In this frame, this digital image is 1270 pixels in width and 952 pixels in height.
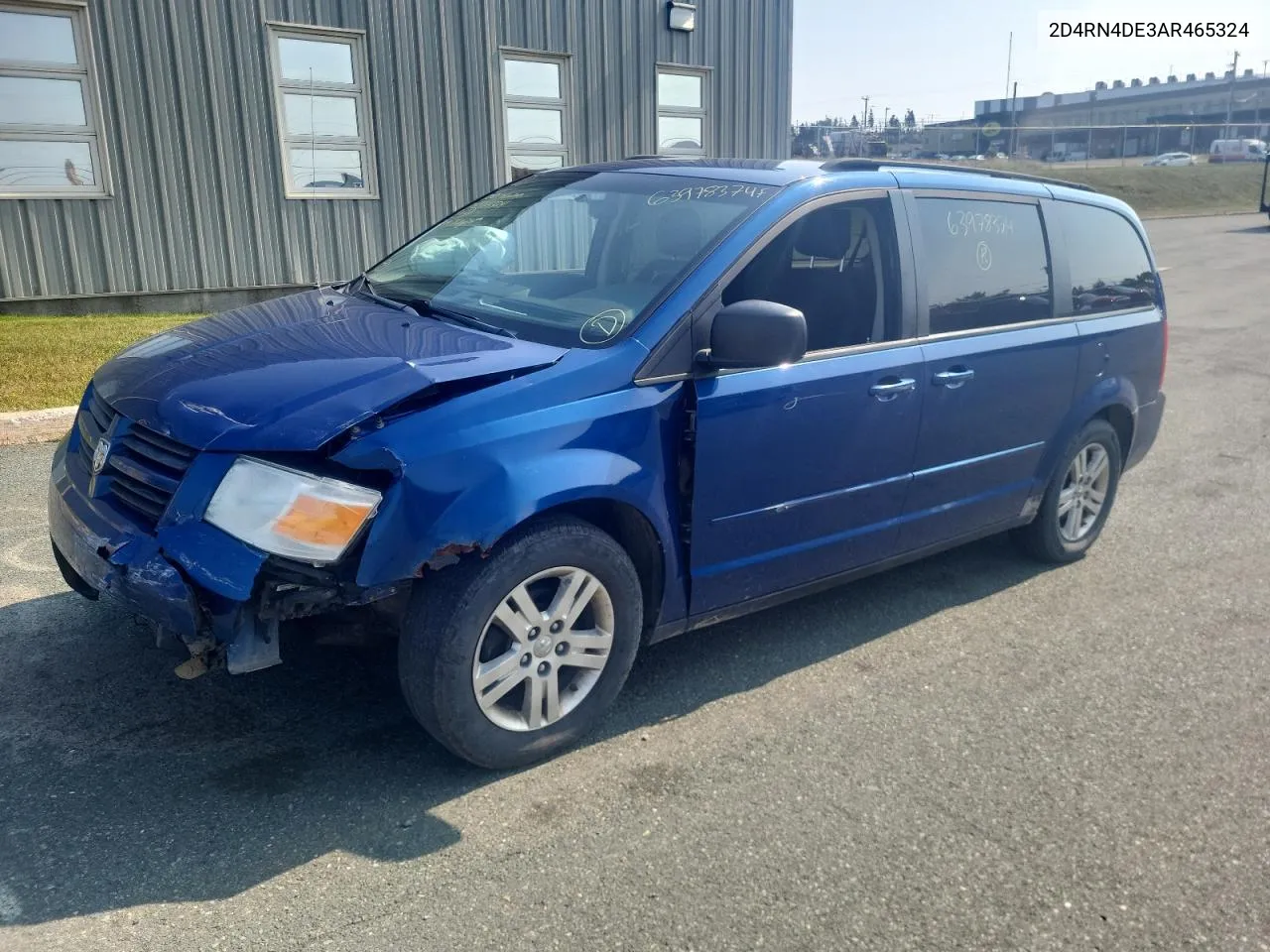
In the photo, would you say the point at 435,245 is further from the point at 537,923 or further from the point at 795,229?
the point at 537,923

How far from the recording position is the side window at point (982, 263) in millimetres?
4359

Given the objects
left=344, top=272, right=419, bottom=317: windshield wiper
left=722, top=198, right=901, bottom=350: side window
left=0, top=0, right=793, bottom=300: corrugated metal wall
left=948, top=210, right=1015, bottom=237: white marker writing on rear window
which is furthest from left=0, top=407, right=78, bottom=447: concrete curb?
left=948, top=210, right=1015, bottom=237: white marker writing on rear window

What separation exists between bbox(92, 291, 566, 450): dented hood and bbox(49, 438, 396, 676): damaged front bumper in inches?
7.4

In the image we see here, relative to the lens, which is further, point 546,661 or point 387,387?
point 546,661

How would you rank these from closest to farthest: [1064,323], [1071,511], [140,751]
A: [140,751]
[1064,323]
[1071,511]

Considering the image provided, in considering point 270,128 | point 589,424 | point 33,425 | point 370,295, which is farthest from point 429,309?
point 270,128

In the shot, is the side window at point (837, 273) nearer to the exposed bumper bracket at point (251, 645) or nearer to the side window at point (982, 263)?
the side window at point (982, 263)

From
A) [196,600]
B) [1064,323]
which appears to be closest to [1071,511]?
[1064,323]

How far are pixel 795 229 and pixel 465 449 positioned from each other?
5.35 feet

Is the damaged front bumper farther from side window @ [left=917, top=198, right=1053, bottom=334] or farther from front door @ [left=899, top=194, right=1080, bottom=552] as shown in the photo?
side window @ [left=917, top=198, right=1053, bottom=334]

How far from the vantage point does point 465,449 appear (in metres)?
3.01

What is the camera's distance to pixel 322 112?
11031mm

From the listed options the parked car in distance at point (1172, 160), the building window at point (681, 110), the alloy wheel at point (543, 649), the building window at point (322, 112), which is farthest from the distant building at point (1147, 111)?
the alloy wheel at point (543, 649)

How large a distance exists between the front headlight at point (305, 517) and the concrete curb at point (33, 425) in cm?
454
